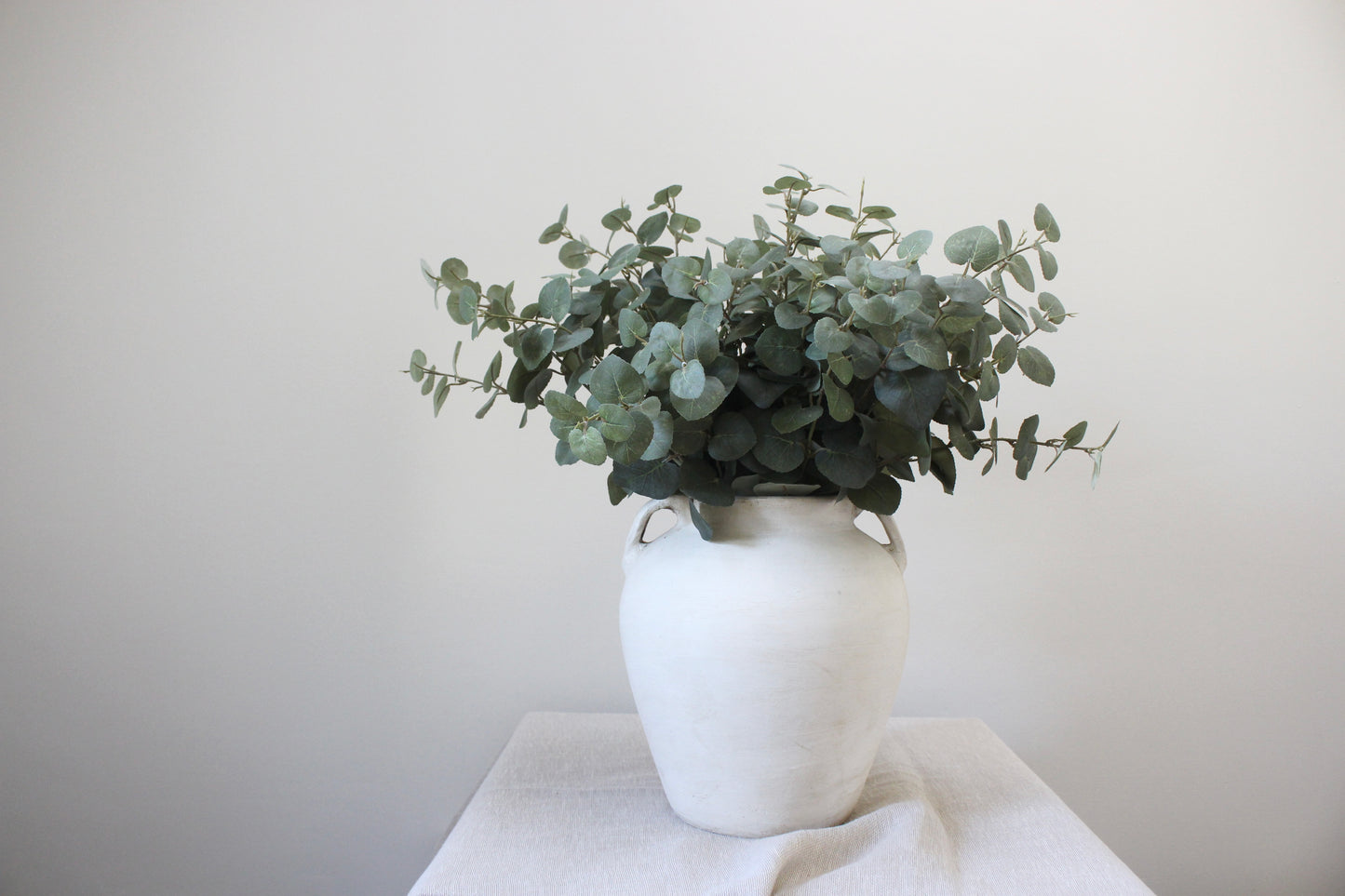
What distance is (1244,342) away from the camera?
1.33m

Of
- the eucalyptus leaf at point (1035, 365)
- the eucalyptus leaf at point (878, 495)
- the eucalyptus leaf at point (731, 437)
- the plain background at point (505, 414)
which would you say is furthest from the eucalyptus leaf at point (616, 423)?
the plain background at point (505, 414)

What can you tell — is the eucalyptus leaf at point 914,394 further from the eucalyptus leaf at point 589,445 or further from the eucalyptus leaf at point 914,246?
the eucalyptus leaf at point 589,445

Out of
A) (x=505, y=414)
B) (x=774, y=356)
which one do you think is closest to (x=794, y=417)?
(x=774, y=356)

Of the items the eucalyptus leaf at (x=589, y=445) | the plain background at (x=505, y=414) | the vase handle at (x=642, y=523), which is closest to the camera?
the eucalyptus leaf at (x=589, y=445)

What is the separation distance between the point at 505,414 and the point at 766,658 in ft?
2.19

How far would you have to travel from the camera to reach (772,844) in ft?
2.46

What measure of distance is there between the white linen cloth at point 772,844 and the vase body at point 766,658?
4 cm

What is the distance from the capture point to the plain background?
4.13 feet

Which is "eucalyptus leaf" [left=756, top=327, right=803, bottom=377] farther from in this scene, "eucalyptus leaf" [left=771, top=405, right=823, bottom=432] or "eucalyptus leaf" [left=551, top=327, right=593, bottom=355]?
"eucalyptus leaf" [left=551, top=327, right=593, bottom=355]

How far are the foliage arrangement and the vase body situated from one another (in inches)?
1.6

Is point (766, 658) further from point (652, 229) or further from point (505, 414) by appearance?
point (505, 414)

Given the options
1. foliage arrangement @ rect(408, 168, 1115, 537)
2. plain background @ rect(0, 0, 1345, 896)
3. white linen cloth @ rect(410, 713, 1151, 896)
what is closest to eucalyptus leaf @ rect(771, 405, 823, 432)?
foliage arrangement @ rect(408, 168, 1115, 537)

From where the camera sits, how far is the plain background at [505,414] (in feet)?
4.13

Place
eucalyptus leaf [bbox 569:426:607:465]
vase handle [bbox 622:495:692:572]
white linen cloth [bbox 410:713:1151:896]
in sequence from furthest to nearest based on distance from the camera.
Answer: vase handle [bbox 622:495:692:572] → white linen cloth [bbox 410:713:1151:896] → eucalyptus leaf [bbox 569:426:607:465]
